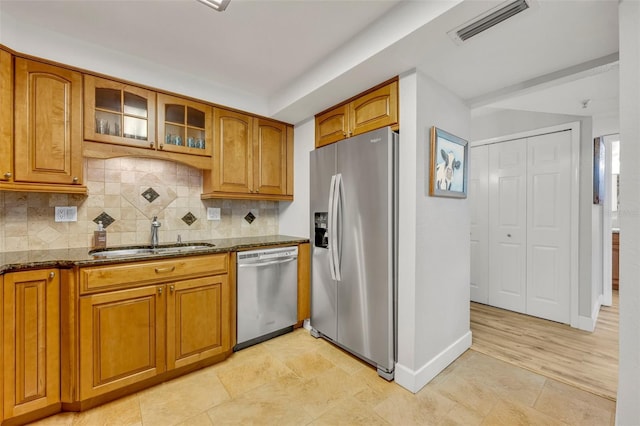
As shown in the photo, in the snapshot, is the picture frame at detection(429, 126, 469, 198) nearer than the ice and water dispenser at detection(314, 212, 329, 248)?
Yes

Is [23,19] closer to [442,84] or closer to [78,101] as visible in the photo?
[78,101]

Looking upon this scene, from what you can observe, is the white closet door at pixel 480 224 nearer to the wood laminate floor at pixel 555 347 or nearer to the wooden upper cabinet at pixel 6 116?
the wood laminate floor at pixel 555 347

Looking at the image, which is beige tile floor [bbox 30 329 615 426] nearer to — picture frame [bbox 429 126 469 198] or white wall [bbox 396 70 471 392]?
white wall [bbox 396 70 471 392]

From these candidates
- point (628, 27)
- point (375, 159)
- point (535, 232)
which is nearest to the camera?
point (628, 27)

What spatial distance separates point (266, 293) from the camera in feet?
8.54

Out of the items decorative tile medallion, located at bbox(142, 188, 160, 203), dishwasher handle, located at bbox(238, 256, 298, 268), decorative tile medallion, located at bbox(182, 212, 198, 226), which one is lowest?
dishwasher handle, located at bbox(238, 256, 298, 268)

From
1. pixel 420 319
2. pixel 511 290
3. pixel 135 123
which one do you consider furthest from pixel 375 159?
pixel 511 290

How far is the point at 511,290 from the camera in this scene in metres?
3.45

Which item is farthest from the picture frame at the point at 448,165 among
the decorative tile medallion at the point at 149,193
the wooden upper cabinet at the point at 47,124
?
the wooden upper cabinet at the point at 47,124

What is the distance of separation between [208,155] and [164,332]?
59.7 inches

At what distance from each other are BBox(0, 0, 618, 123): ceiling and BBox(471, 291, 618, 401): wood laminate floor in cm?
222

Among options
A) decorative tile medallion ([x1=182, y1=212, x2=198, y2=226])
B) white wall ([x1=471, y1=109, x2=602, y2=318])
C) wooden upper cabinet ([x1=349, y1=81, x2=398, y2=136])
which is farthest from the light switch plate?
white wall ([x1=471, y1=109, x2=602, y2=318])

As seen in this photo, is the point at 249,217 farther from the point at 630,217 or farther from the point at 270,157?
the point at 630,217

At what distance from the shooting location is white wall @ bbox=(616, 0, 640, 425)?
4.09ft
